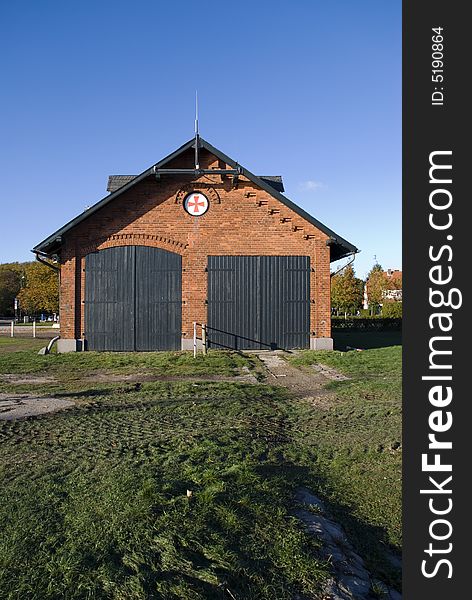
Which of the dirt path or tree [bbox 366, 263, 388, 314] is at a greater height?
tree [bbox 366, 263, 388, 314]

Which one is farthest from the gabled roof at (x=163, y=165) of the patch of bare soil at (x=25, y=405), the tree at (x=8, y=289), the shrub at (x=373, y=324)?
the tree at (x=8, y=289)

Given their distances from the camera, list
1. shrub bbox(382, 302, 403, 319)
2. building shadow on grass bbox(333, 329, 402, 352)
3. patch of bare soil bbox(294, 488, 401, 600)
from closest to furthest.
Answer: patch of bare soil bbox(294, 488, 401, 600), building shadow on grass bbox(333, 329, 402, 352), shrub bbox(382, 302, 403, 319)

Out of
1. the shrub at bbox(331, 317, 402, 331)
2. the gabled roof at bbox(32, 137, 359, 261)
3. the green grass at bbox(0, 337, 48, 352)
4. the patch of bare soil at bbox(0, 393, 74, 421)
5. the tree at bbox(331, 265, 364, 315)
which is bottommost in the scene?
the patch of bare soil at bbox(0, 393, 74, 421)

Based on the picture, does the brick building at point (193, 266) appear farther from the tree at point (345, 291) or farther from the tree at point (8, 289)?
the tree at point (8, 289)

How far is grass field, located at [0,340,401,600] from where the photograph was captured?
302 cm

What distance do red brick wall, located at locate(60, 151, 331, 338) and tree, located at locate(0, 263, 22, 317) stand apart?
53958mm

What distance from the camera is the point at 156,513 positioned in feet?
12.5

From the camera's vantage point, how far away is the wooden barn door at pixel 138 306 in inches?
701

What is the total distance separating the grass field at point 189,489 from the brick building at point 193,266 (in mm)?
8069

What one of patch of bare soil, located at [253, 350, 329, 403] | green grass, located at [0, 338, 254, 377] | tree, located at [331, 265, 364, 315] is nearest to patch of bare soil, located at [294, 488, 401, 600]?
patch of bare soil, located at [253, 350, 329, 403]

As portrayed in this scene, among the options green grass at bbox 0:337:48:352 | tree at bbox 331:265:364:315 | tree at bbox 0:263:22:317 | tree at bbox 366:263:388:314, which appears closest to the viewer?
green grass at bbox 0:337:48:352

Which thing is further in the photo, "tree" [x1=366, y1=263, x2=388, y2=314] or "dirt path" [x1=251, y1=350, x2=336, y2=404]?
"tree" [x1=366, y1=263, x2=388, y2=314]

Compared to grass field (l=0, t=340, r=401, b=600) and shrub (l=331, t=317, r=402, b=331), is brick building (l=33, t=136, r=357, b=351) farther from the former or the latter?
shrub (l=331, t=317, r=402, b=331)

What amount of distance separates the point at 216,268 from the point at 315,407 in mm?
9735
